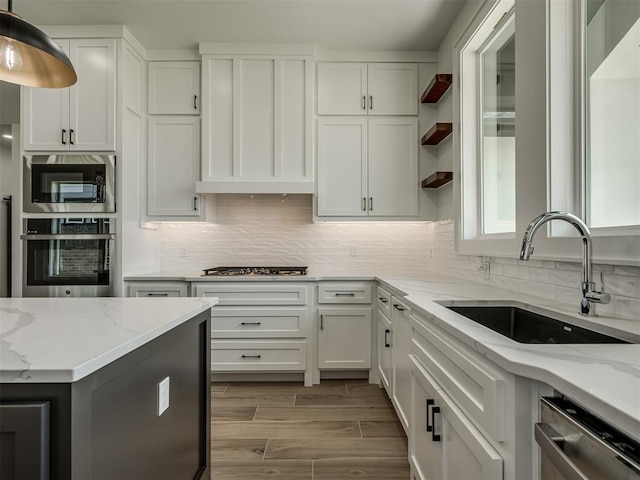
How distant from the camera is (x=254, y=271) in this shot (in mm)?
3203

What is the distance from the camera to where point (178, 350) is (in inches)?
53.6

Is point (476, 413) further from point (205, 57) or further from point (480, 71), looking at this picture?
point (205, 57)

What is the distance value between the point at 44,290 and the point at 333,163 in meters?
2.55

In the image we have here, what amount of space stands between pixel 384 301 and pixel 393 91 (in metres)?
1.86

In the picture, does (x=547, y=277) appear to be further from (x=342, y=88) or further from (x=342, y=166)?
(x=342, y=88)

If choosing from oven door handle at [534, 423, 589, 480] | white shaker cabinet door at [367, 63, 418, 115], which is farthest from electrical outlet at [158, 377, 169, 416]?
white shaker cabinet door at [367, 63, 418, 115]

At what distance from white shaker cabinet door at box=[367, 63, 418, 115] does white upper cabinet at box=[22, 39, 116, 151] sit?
7.00ft

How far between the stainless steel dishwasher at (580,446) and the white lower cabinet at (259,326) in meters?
2.22

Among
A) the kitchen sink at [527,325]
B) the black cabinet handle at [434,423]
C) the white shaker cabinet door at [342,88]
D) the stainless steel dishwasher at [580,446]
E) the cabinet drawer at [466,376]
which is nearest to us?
the stainless steel dishwasher at [580,446]

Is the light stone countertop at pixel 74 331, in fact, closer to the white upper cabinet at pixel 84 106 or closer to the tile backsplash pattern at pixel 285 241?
the white upper cabinet at pixel 84 106

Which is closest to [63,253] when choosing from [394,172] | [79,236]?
[79,236]

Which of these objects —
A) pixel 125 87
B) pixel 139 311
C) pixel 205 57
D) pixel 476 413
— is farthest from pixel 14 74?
pixel 476 413

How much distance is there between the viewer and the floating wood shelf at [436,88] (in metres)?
2.70

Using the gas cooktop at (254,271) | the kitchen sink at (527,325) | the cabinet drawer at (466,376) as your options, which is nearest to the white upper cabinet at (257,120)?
the gas cooktop at (254,271)
